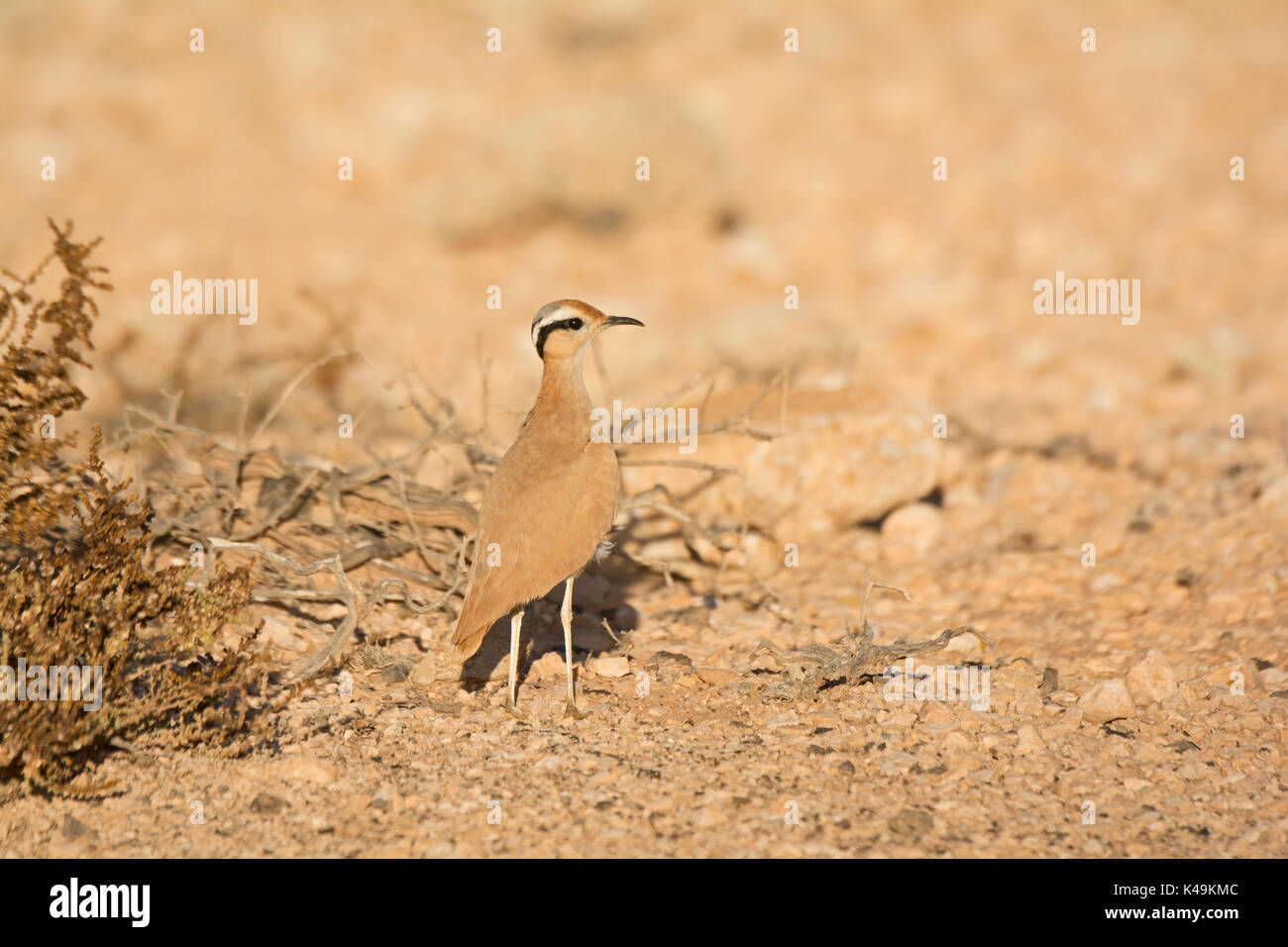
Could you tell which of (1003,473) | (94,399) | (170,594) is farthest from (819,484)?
(94,399)

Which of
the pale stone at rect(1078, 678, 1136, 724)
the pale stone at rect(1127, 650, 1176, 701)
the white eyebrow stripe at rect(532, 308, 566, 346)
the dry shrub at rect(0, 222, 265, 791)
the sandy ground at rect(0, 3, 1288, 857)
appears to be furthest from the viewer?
the white eyebrow stripe at rect(532, 308, 566, 346)

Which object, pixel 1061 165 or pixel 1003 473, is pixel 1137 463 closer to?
pixel 1003 473

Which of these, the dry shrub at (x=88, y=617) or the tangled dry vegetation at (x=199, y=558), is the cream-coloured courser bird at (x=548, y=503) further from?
the dry shrub at (x=88, y=617)

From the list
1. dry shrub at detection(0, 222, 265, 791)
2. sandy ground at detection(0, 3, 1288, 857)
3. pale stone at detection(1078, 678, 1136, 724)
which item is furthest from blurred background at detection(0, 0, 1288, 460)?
pale stone at detection(1078, 678, 1136, 724)

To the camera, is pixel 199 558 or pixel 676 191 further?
pixel 676 191

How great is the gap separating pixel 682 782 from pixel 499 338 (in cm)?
705

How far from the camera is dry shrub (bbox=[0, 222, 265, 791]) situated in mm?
4152

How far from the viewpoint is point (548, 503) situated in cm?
521

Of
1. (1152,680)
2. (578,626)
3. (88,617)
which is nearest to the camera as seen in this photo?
(88,617)

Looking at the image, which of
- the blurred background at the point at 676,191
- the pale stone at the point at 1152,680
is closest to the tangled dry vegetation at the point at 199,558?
the pale stone at the point at 1152,680

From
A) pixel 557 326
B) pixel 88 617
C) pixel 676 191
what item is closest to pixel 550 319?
pixel 557 326

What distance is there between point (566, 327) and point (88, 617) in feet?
8.20

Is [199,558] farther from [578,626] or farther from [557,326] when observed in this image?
[557,326]

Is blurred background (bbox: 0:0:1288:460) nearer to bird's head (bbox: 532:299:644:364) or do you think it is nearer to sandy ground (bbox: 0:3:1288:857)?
sandy ground (bbox: 0:3:1288:857)
